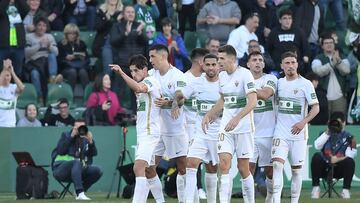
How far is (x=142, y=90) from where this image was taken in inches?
746

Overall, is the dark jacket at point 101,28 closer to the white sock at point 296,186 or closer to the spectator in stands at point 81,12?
the spectator in stands at point 81,12

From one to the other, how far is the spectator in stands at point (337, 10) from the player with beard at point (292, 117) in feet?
33.8

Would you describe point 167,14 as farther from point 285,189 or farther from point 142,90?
point 142,90

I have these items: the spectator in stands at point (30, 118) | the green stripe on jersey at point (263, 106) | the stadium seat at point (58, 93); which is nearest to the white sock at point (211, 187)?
the green stripe on jersey at point (263, 106)

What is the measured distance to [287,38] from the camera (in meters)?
27.6

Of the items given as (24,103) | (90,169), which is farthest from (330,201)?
Result: (24,103)

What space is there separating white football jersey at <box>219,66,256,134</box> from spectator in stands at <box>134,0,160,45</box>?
976 cm

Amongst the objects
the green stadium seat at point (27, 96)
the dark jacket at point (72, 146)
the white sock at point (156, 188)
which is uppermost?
the green stadium seat at point (27, 96)

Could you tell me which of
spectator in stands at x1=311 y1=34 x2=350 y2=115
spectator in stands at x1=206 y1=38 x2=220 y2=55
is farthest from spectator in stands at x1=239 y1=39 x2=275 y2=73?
spectator in stands at x1=311 y1=34 x2=350 y2=115

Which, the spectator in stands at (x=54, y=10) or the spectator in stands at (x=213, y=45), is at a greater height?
the spectator in stands at (x=54, y=10)

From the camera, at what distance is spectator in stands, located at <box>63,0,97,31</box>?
96.7 ft

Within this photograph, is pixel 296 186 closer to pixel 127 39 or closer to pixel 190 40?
pixel 127 39

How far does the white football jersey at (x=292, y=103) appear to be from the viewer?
66.1 feet

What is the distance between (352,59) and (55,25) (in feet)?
22.5
